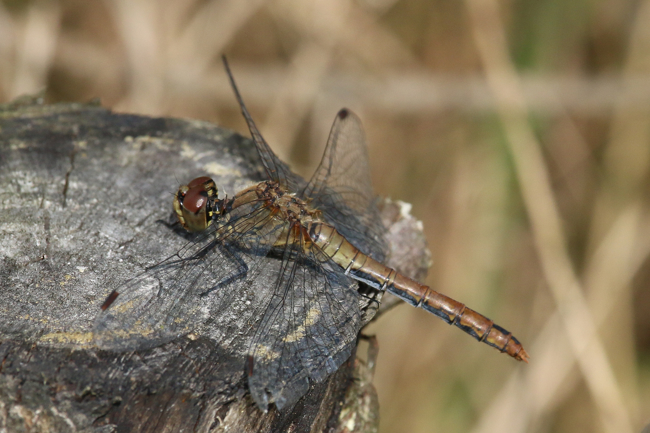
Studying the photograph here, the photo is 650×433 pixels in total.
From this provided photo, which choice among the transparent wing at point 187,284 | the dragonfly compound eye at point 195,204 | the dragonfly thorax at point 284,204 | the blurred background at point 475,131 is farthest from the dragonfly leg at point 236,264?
the blurred background at point 475,131

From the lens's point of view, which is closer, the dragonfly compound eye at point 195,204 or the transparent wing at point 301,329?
the transparent wing at point 301,329

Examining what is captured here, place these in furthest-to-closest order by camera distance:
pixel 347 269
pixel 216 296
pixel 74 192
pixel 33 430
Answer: pixel 347 269, pixel 74 192, pixel 216 296, pixel 33 430

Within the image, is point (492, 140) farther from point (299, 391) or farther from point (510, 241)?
point (299, 391)

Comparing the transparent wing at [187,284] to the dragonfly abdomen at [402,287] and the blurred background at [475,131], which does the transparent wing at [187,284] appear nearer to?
the dragonfly abdomen at [402,287]

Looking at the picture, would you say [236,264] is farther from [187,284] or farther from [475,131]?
[475,131]

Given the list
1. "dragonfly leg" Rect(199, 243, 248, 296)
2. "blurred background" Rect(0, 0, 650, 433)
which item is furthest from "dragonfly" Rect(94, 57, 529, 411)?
"blurred background" Rect(0, 0, 650, 433)

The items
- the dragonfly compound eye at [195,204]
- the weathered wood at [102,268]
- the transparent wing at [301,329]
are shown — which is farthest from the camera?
the dragonfly compound eye at [195,204]

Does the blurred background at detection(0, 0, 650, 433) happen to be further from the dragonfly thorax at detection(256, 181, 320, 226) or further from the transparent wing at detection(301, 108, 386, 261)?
the dragonfly thorax at detection(256, 181, 320, 226)

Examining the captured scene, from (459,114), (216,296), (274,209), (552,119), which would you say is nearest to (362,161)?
(274,209)
